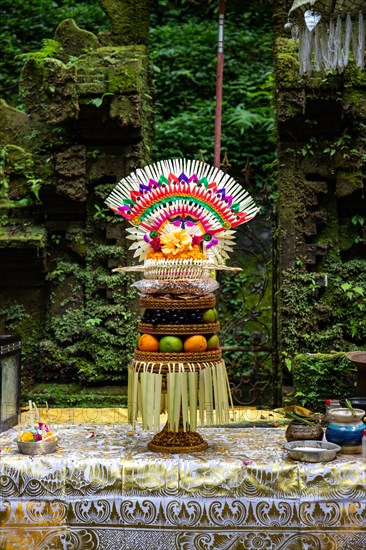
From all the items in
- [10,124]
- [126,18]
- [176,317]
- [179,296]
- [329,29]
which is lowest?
[176,317]

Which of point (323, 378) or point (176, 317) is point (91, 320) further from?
point (176, 317)

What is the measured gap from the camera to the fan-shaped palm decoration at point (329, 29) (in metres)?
4.17

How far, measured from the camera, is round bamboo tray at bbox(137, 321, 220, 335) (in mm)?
4148

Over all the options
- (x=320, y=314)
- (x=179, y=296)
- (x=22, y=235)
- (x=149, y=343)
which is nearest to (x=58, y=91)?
(x=22, y=235)

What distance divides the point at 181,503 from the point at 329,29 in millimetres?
2885

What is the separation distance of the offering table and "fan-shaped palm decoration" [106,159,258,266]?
128 centimetres

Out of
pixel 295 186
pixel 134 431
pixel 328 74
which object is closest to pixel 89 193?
pixel 295 186

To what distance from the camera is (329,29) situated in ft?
14.1

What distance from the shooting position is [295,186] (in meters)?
7.72

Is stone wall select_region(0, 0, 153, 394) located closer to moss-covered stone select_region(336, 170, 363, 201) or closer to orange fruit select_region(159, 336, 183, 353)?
moss-covered stone select_region(336, 170, 363, 201)

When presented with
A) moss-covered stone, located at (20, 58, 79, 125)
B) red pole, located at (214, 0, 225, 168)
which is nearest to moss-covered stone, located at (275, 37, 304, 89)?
red pole, located at (214, 0, 225, 168)

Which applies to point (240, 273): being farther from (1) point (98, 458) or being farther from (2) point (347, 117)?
(1) point (98, 458)

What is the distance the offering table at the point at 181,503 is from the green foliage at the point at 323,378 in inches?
102

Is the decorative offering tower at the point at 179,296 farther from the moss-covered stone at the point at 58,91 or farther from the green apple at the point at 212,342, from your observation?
the moss-covered stone at the point at 58,91
